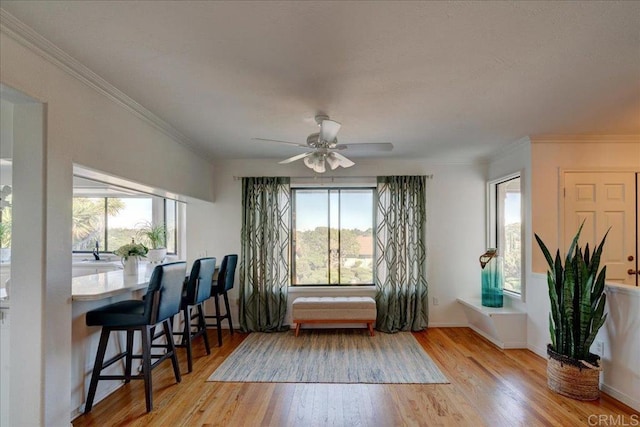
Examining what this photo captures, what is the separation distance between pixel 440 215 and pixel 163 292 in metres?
3.91

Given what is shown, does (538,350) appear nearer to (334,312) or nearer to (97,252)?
(334,312)

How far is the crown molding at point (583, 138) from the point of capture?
3879mm

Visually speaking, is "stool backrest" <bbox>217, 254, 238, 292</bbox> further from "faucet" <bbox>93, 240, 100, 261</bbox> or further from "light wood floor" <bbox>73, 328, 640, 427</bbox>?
"faucet" <bbox>93, 240, 100, 261</bbox>

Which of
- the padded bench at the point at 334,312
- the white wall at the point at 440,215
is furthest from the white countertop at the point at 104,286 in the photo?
the padded bench at the point at 334,312

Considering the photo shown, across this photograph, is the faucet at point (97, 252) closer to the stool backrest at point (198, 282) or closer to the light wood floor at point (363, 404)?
the stool backrest at point (198, 282)

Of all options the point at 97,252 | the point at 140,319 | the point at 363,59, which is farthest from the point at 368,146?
the point at 97,252

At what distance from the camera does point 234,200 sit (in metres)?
5.15

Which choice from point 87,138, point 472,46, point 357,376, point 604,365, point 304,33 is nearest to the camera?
point 304,33

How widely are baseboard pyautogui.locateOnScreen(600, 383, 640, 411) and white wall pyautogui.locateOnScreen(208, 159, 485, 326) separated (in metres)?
2.16

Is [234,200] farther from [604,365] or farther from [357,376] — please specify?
[604,365]

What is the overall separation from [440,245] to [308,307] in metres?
2.17

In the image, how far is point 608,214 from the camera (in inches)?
153

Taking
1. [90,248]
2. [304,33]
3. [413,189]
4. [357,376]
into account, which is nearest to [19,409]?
[357,376]

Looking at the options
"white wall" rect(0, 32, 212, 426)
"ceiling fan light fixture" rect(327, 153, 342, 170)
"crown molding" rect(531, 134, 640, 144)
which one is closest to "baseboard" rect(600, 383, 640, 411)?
"crown molding" rect(531, 134, 640, 144)
